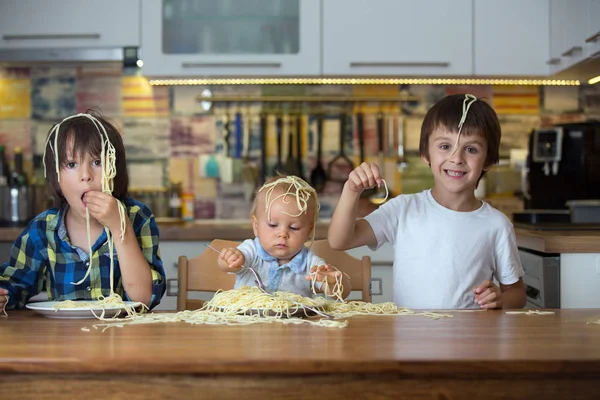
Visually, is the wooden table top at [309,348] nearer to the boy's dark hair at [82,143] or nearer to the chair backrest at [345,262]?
the boy's dark hair at [82,143]

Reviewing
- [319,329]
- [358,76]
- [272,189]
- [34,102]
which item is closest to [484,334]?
[319,329]

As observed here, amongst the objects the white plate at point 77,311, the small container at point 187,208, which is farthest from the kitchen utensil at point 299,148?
the white plate at point 77,311

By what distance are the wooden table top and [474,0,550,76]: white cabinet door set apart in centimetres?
199

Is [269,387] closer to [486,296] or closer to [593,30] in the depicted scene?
[486,296]

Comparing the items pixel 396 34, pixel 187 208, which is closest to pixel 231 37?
pixel 396 34

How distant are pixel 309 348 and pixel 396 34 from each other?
225 cm

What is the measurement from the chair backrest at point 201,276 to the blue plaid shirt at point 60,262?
0.15m

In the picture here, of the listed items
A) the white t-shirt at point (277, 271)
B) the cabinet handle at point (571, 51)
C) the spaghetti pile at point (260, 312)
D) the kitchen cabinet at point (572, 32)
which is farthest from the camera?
the cabinet handle at point (571, 51)

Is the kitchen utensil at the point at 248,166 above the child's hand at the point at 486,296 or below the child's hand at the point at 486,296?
above

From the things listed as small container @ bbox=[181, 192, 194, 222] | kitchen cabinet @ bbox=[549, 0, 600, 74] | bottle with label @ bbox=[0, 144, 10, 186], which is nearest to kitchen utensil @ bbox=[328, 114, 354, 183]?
small container @ bbox=[181, 192, 194, 222]

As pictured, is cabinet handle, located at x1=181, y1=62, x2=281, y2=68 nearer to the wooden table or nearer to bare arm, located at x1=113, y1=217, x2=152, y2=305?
bare arm, located at x1=113, y1=217, x2=152, y2=305

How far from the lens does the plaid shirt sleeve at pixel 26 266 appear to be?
1.55 m

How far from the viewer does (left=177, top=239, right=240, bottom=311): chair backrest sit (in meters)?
1.74

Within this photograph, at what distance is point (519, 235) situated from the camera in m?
2.43
